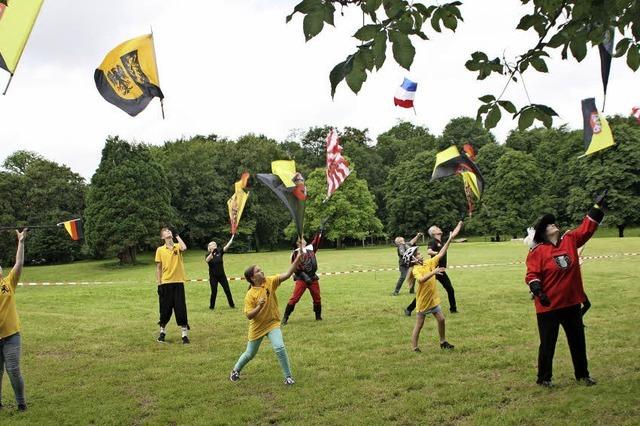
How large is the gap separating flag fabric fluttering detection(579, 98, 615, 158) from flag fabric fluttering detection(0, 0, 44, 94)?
839 centimetres

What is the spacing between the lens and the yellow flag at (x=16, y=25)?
617 centimetres

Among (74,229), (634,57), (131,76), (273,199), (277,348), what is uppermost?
(273,199)

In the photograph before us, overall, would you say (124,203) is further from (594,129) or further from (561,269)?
(561,269)

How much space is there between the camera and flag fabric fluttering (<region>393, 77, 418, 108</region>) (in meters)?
12.4

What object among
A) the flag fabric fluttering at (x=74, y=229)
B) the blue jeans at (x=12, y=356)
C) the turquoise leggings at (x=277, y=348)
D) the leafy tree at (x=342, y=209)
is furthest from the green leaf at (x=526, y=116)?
the leafy tree at (x=342, y=209)

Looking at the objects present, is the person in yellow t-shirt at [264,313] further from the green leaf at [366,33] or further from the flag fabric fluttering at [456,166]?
the flag fabric fluttering at [456,166]

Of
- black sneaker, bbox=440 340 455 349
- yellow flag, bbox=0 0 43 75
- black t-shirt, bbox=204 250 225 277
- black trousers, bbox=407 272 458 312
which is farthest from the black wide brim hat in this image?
black t-shirt, bbox=204 250 225 277

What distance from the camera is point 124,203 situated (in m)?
46.9

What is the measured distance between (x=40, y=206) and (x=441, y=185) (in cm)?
4490

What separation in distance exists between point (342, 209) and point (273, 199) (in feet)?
36.6

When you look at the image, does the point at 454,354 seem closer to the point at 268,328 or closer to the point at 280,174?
the point at 268,328

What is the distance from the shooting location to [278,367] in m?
8.95

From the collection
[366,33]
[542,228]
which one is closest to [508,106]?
[366,33]

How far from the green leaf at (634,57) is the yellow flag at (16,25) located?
6.09 m
